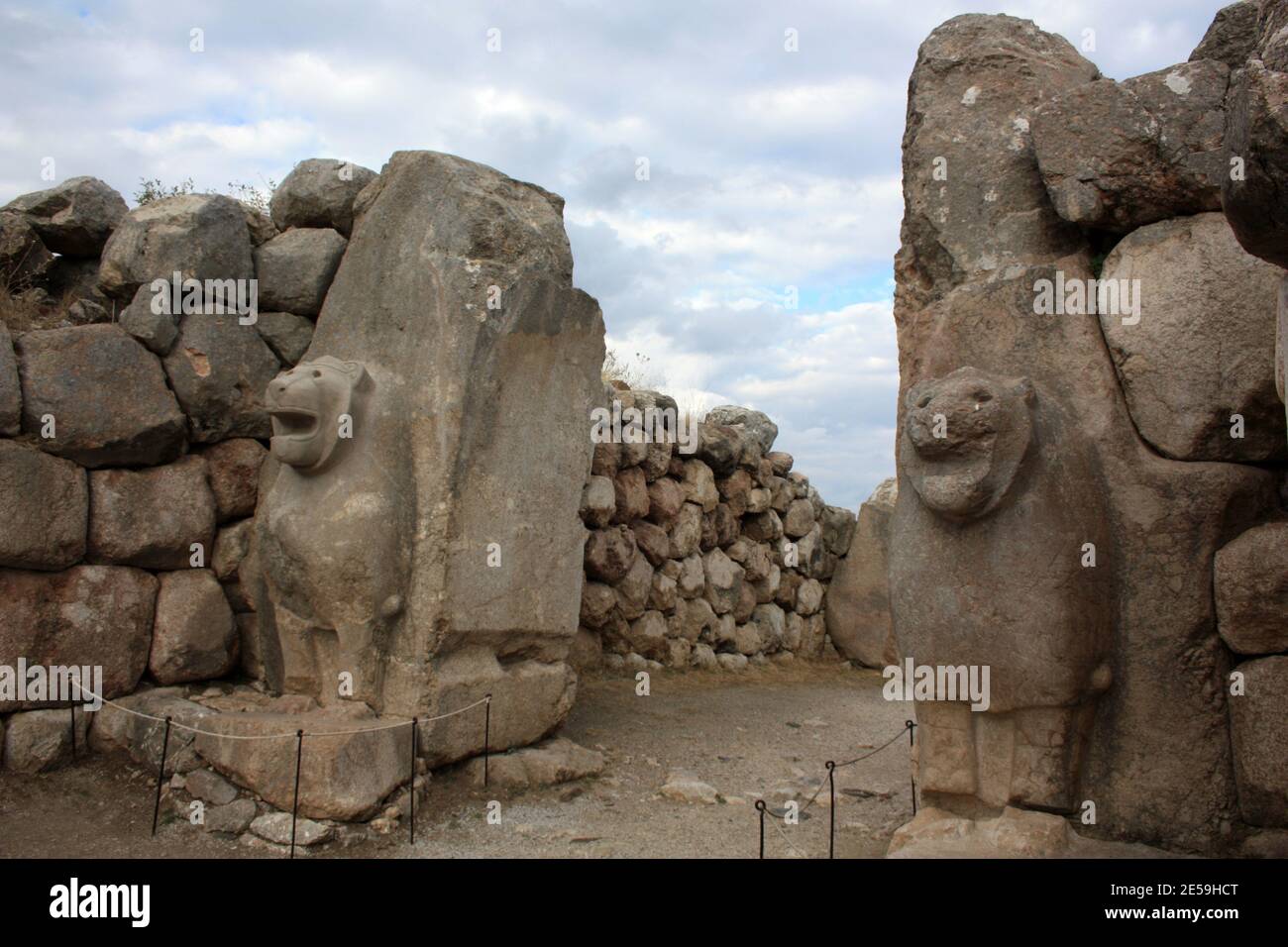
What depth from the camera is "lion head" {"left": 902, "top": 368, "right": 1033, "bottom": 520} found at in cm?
352

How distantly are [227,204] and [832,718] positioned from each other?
4704 mm

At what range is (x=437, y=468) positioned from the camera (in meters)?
4.78

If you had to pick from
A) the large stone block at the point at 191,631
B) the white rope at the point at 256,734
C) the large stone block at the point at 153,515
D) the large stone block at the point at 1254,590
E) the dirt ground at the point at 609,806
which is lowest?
the dirt ground at the point at 609,806

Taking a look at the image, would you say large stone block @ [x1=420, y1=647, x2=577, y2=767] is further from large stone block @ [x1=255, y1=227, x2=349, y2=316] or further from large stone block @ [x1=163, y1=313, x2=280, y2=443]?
large stone block @ [x1=255, y1=227, x2=349, y2=316]

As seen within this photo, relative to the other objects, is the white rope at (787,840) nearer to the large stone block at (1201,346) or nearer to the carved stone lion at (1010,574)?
the carved stone lion at (1010,574)

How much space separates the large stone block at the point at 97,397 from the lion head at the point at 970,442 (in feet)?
11.0

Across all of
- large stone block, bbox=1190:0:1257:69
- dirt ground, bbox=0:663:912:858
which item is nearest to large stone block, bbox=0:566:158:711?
dirt ground, bbox=0:663:912:858

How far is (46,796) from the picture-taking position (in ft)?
14.6

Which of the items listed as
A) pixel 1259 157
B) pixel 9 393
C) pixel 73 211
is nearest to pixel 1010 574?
pixel 1259 157

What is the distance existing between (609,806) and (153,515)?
2.43 meters

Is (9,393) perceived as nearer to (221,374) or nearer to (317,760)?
(221,374)

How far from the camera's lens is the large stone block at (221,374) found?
5.14 m

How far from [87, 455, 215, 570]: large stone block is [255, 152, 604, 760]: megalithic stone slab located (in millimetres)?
359

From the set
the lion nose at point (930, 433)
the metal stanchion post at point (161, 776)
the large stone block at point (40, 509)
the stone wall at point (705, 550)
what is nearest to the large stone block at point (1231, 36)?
the lion nose at point (930, 433)
